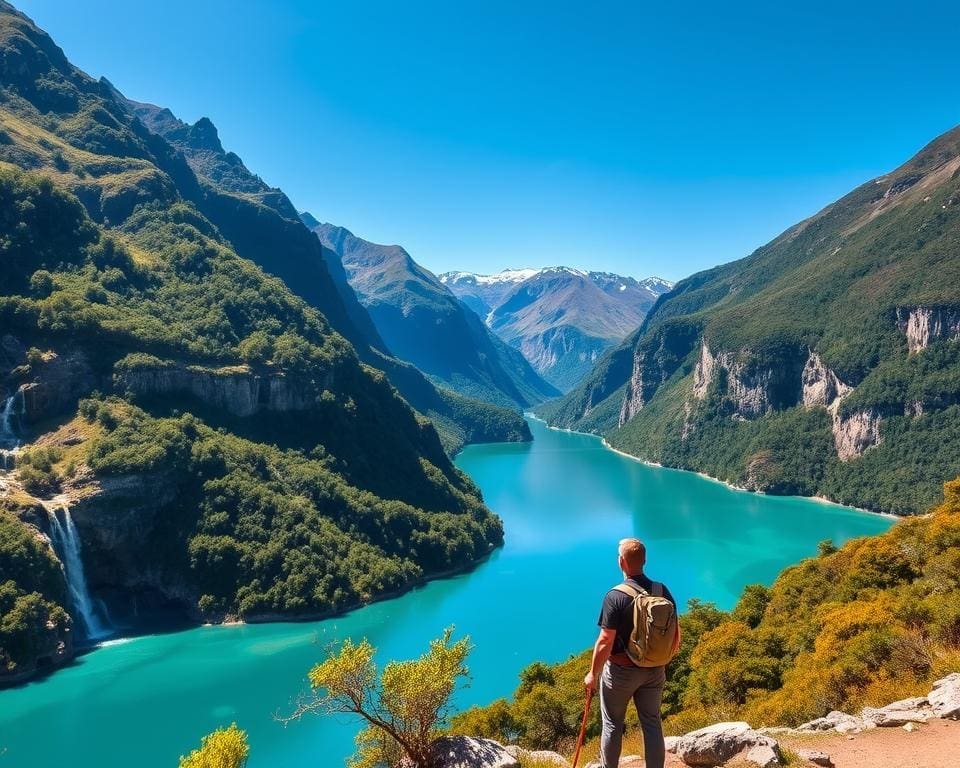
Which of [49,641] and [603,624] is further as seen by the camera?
[49,641]

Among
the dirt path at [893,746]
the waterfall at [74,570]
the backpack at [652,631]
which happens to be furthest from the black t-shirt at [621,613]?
the waterfall at [74,570]

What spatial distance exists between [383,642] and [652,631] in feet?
202

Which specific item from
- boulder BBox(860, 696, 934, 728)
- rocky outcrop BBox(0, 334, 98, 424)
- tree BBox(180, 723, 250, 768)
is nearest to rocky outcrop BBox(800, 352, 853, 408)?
rocky outcrop BBox(0, 334, 98, 424)

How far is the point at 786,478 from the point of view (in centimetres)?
16288

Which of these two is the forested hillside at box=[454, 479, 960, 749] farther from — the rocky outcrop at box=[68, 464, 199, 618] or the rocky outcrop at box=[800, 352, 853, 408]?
the rocky outcrop at box=[800, 352, 853, 408]

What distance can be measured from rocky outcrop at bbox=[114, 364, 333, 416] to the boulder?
8380cm

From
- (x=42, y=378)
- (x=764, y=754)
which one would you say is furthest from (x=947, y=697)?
(x=42, y=378)

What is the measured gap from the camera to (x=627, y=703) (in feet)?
33.1

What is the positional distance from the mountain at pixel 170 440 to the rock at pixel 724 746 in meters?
60.4

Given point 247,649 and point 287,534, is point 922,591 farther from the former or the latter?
point 287,534

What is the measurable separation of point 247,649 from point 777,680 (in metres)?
49.9

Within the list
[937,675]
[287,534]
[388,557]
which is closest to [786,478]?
[388,557]

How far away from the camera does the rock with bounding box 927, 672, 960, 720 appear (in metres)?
15.6

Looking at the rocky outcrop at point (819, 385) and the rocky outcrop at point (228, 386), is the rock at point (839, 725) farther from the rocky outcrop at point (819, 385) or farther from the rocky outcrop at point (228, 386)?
the rocky outcrop at point (819, 385)
